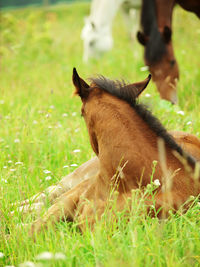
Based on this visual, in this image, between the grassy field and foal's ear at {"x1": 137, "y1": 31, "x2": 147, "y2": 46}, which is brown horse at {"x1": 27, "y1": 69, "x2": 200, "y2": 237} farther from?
foal's ear at {"x1": 137, "y1": 31, "x2": 147, "y2": 46}

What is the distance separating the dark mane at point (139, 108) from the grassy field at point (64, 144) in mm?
257

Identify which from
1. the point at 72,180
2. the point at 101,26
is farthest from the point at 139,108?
the point at 101,26

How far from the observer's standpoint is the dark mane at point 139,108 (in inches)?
103

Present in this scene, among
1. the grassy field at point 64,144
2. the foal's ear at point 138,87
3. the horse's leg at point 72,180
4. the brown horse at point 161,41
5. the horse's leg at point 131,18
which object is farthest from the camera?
the horse's leg at point 131,18

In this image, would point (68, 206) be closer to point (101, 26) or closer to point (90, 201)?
point (90, 201)

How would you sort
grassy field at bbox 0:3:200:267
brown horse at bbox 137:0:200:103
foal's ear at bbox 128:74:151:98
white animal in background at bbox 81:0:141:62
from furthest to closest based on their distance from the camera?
white animal in background at bbox 81:0:141:62, brown horse at bbox 137:0:200:103, foal's ear at bbox 128:74:151:98, grassy field at bbox 0:3:200:267

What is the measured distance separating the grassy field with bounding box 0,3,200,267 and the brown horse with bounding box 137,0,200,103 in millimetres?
225

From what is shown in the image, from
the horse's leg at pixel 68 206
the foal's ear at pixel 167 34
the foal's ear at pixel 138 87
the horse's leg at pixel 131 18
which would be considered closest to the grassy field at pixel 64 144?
the horse's leg at pixel 68 206

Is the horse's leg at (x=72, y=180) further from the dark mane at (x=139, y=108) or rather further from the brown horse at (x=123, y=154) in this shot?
the dark mane at (x=139, y=108)

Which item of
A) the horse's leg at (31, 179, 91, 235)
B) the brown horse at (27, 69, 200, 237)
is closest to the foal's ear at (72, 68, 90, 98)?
the brown horse at (27, 69, 200, 237)

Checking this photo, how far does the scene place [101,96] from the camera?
2.74 m

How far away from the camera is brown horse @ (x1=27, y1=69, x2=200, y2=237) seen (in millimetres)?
2496

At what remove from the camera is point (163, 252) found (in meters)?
2.00

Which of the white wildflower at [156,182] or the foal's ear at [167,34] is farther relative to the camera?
the foal's ear at [167,34]
